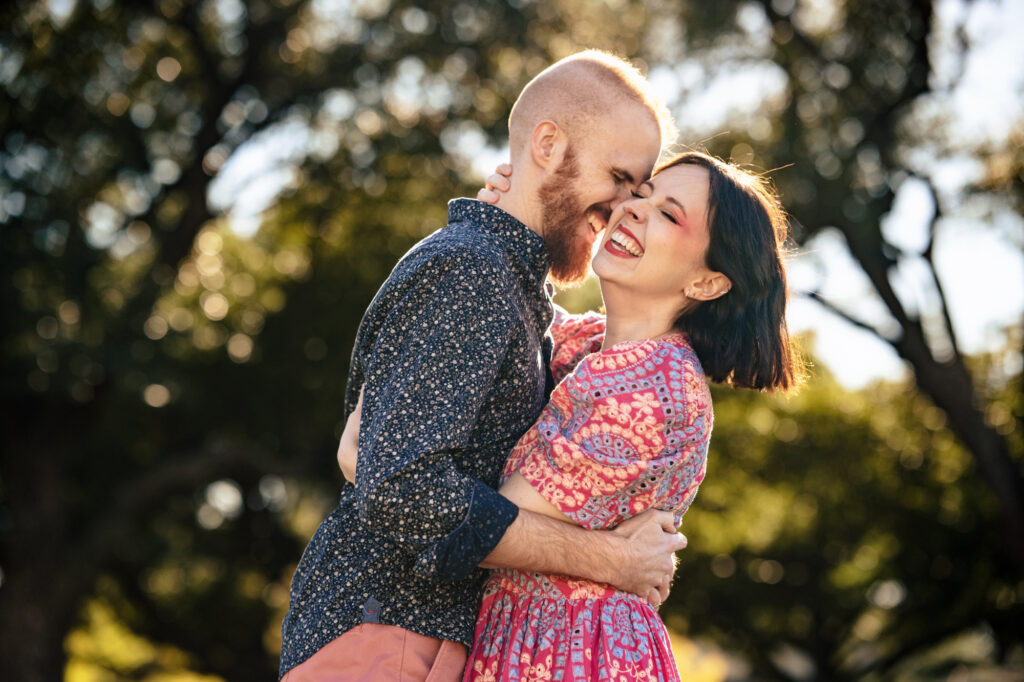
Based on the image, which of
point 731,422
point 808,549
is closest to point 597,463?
point 731,422

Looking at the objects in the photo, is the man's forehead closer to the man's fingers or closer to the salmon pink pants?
the man's fingers

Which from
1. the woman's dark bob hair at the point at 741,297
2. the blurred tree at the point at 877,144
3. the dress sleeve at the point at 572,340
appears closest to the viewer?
the woman's dark bob hair at the point at 741,297

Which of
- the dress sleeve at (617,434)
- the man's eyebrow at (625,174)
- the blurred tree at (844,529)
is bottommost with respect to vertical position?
the blurred tree at (844,529)

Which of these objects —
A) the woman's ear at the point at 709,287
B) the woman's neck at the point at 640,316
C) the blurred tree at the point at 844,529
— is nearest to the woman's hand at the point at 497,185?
the woman's neck at the point at 640,316

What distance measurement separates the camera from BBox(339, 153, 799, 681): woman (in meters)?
2.27

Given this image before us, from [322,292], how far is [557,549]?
1395cm

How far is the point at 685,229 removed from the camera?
8.36 feet

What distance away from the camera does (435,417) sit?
7.16ft

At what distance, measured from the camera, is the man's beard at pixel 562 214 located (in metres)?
2.72

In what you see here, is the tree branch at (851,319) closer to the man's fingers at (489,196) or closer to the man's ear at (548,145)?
the man's ear at (548,145)

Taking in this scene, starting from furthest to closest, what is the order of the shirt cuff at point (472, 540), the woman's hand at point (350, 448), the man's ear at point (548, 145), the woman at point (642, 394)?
the man's ear at point (548, 145) → the woman's hand at point (350, 448) → the woman at point (642, 394) → the shirt cuff at point (472, 540)

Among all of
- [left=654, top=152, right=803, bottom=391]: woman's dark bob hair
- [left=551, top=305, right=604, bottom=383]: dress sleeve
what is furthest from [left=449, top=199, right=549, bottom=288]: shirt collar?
[left=654, top=152, right=803, bottom=391]: woman's dark bob hair

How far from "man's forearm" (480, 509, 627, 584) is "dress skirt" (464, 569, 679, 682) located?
78 millimetres

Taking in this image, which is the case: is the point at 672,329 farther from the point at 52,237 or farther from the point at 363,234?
the point at 363,234
